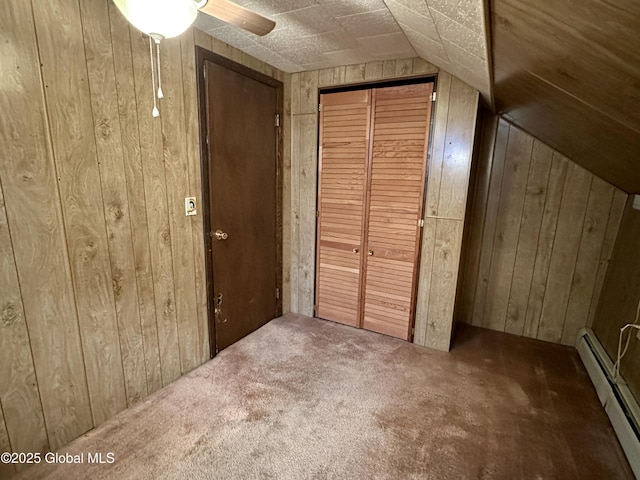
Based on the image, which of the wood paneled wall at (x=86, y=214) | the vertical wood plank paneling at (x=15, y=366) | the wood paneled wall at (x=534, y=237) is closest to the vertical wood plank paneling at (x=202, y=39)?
the wood paneled wall at (x=86, y=214)

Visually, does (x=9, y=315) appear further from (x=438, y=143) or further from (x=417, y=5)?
(x=438, y=143)

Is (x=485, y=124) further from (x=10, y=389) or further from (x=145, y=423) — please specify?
(x=10, y=389)

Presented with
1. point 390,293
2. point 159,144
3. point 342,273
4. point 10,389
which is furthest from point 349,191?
point 10,389

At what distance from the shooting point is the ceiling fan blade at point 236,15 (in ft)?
3.66

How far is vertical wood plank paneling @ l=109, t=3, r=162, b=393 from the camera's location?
5.13ft

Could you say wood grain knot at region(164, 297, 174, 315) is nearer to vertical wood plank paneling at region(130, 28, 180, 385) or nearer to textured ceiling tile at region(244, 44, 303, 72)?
vertical wood plank paneling at region(130, 28, 180, 385)

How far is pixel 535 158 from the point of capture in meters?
2.58

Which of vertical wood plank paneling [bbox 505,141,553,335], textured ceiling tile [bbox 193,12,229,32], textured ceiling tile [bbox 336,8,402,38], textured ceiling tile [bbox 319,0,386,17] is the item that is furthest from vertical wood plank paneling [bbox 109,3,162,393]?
vertical wood plank paneling [bbox 505,141,553,335]

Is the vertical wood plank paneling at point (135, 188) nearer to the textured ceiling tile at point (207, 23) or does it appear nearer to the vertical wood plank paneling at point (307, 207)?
the textured ceiling tile at point (207, 23)

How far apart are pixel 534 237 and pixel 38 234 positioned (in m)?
3.26

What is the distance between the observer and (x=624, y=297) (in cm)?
207

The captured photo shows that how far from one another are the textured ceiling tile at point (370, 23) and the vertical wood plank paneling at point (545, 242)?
1.70m

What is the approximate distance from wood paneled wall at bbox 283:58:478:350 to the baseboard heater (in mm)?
929

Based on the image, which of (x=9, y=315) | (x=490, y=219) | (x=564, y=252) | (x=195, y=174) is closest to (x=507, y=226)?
(x=490, y=219)
